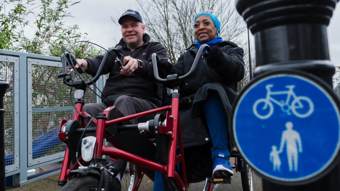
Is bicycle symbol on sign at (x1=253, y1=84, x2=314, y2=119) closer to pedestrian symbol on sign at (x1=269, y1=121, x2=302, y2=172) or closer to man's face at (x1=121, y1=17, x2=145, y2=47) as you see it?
pedestrian symbol on sign at (x1=269, y1=121, x2=302, y2=172)

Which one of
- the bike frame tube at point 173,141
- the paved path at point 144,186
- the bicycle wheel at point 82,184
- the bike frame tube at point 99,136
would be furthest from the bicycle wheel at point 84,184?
the paved path at point 144,186

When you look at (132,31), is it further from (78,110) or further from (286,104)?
(286,104)

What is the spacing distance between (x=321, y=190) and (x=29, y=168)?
17.2 feet

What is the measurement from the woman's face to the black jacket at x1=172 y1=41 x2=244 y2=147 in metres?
0.18

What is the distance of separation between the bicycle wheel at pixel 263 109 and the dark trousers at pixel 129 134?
1816mm

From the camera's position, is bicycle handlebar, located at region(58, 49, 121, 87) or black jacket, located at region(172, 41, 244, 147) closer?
bicycle handlebar, located at region(58, 49, 121, 87)

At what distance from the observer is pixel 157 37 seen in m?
18.7

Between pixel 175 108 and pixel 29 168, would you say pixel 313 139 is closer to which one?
pixel 175 108

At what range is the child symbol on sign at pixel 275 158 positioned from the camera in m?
1.23

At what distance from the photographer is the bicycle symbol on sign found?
1.21 m

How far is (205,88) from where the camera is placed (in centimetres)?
329

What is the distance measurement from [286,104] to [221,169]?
197 cm

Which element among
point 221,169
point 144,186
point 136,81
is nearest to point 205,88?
point 221,169

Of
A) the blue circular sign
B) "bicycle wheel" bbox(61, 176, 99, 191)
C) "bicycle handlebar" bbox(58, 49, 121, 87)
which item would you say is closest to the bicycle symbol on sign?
the blue circular sign
